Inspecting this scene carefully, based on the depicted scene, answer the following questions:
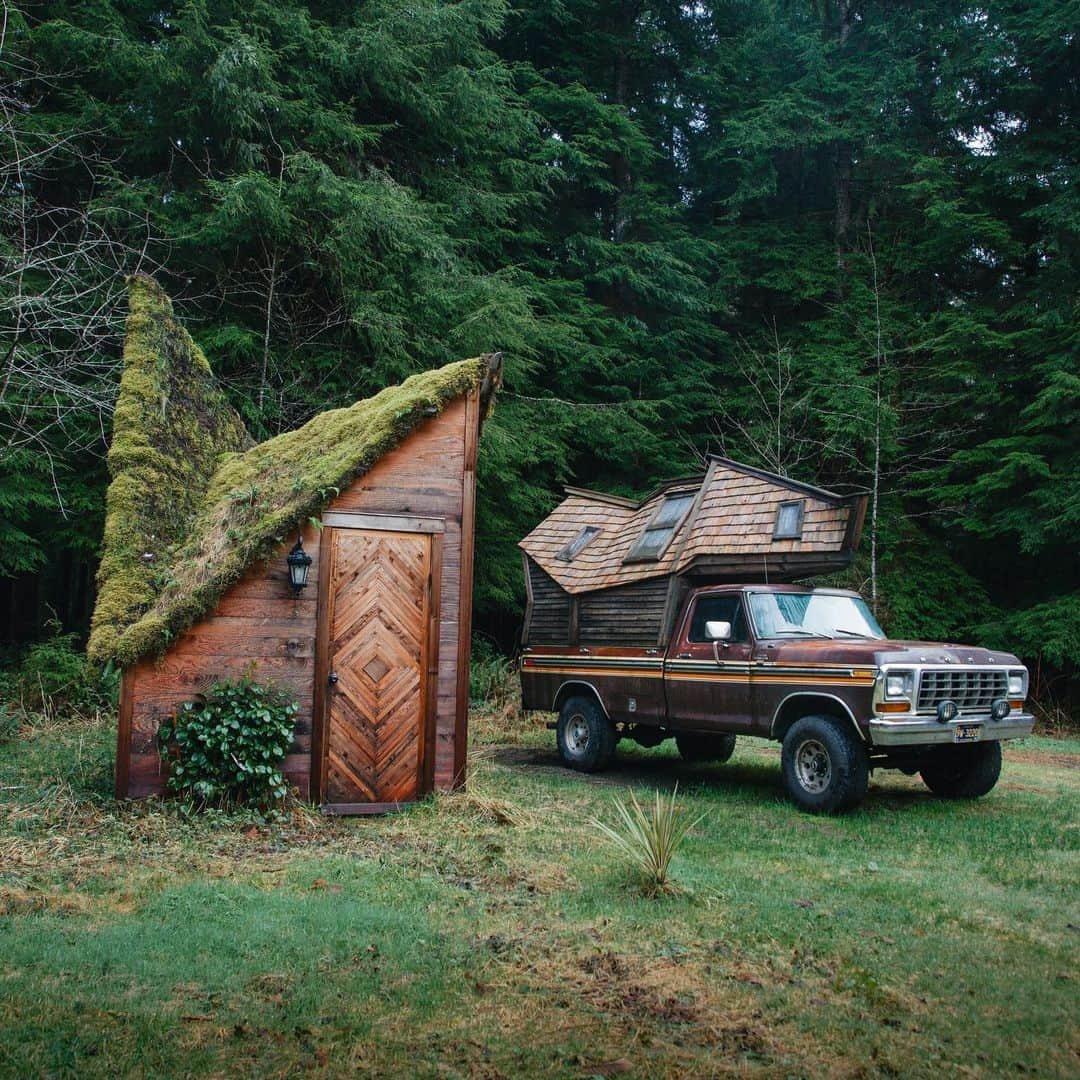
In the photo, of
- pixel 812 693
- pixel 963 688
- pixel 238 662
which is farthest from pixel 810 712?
pixel 238 662

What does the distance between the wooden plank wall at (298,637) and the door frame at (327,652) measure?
0.05 metres

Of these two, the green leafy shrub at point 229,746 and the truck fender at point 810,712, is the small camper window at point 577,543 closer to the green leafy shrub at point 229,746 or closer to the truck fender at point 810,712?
the truck fender at point 810,712

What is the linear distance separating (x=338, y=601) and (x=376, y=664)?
2.17 ft

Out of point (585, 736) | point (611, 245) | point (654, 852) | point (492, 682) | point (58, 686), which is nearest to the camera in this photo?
point (654, 852)

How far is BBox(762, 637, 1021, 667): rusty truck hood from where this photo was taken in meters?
8.16

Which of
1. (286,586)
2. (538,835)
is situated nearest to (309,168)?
(286,586)

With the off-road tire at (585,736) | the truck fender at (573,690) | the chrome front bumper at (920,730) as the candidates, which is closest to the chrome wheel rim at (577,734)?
the off-road tire at (585,736)

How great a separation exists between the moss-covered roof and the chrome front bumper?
476 centimetres

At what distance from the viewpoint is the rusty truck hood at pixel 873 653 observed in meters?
8.16

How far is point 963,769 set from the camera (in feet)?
30.8

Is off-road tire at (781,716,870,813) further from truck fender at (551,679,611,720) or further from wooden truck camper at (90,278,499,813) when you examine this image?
wooden truck camper at (90,278,499,813)

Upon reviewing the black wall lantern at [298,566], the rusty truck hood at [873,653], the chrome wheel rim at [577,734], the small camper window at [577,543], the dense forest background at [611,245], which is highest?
the dense forest background at [611,245]

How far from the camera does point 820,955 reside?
496 cm

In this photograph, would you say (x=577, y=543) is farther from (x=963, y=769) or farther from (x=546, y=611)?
(x=963, y=769)
